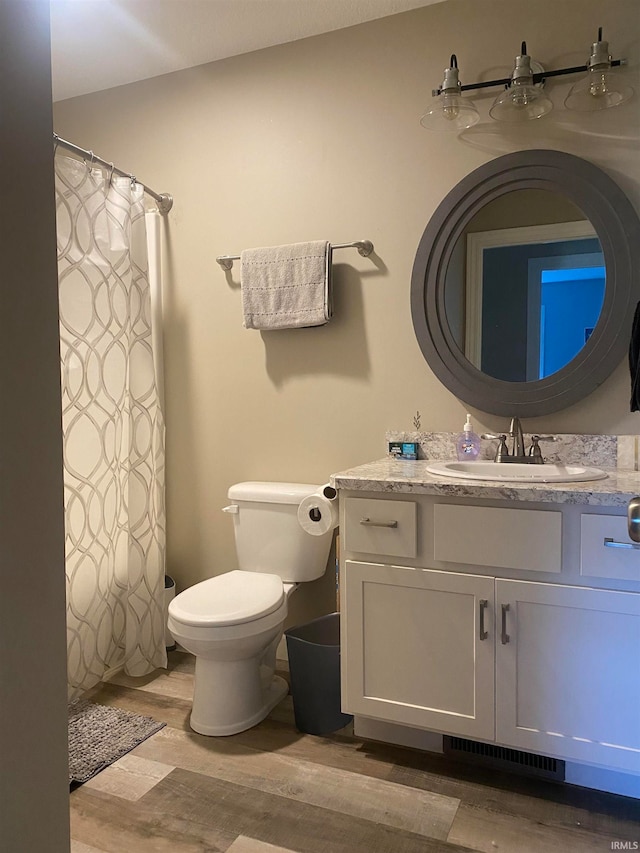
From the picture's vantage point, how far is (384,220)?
2414 mm

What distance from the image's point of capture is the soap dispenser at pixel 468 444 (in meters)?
2.23

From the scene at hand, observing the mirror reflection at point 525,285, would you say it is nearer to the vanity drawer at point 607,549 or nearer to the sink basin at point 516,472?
the sink basin at point 516,472

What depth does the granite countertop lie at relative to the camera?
5.39 ft

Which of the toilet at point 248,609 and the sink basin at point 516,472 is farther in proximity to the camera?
the toilet at point 248,609

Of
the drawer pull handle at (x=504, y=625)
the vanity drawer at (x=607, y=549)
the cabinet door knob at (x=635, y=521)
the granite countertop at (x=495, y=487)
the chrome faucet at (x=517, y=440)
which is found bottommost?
the drawer pull handle at (x=504, y=625)

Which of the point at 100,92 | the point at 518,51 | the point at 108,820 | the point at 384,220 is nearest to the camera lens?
the point at 108,820

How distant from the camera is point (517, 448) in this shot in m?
2.14

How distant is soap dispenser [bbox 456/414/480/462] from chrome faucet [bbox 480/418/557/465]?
0.06 m

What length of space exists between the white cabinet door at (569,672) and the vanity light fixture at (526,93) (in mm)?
1534

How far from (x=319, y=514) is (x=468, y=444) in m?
0.58

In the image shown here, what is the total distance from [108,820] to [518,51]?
2.68m

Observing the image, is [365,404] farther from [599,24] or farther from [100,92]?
[100,92]

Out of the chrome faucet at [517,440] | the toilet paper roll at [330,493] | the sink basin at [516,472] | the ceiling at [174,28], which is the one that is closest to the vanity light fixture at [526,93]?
the ceiling at [174,28]

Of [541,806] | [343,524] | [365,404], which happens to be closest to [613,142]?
[365,404]
